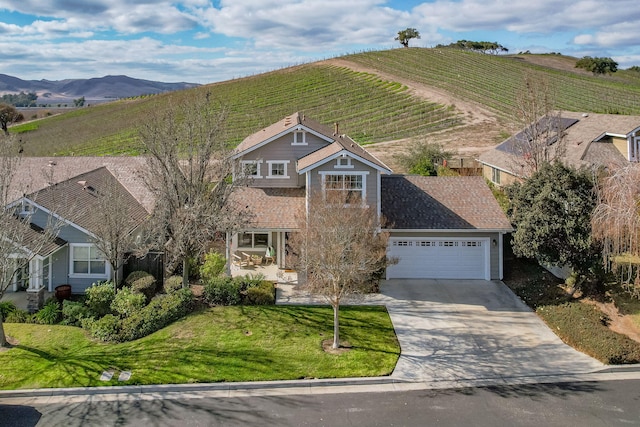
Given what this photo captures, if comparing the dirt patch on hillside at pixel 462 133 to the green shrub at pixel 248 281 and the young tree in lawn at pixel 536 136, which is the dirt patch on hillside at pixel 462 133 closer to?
the young tree in lawn at pixel 536 136

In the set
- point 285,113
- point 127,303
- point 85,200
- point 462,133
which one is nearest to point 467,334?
point 127,303

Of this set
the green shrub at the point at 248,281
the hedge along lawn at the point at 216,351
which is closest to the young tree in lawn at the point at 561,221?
the hedge along lawn at the point at 216,351

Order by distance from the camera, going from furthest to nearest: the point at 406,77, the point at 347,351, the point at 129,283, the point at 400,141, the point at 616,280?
1. the point at 406,77
2. the point at 400,141
3. the point at 129,283
4. the point at 616,280
5. the point at 347,351

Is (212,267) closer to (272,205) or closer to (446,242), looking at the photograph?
(272,205)

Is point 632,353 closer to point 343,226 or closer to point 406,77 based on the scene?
point 343,226

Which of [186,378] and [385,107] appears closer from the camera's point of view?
[186,378]

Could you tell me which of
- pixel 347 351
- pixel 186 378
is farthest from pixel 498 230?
pixel 186 378

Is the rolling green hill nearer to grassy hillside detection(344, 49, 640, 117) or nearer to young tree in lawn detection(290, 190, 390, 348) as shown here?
grassy hillside detection(344, 49, 640, 117)
